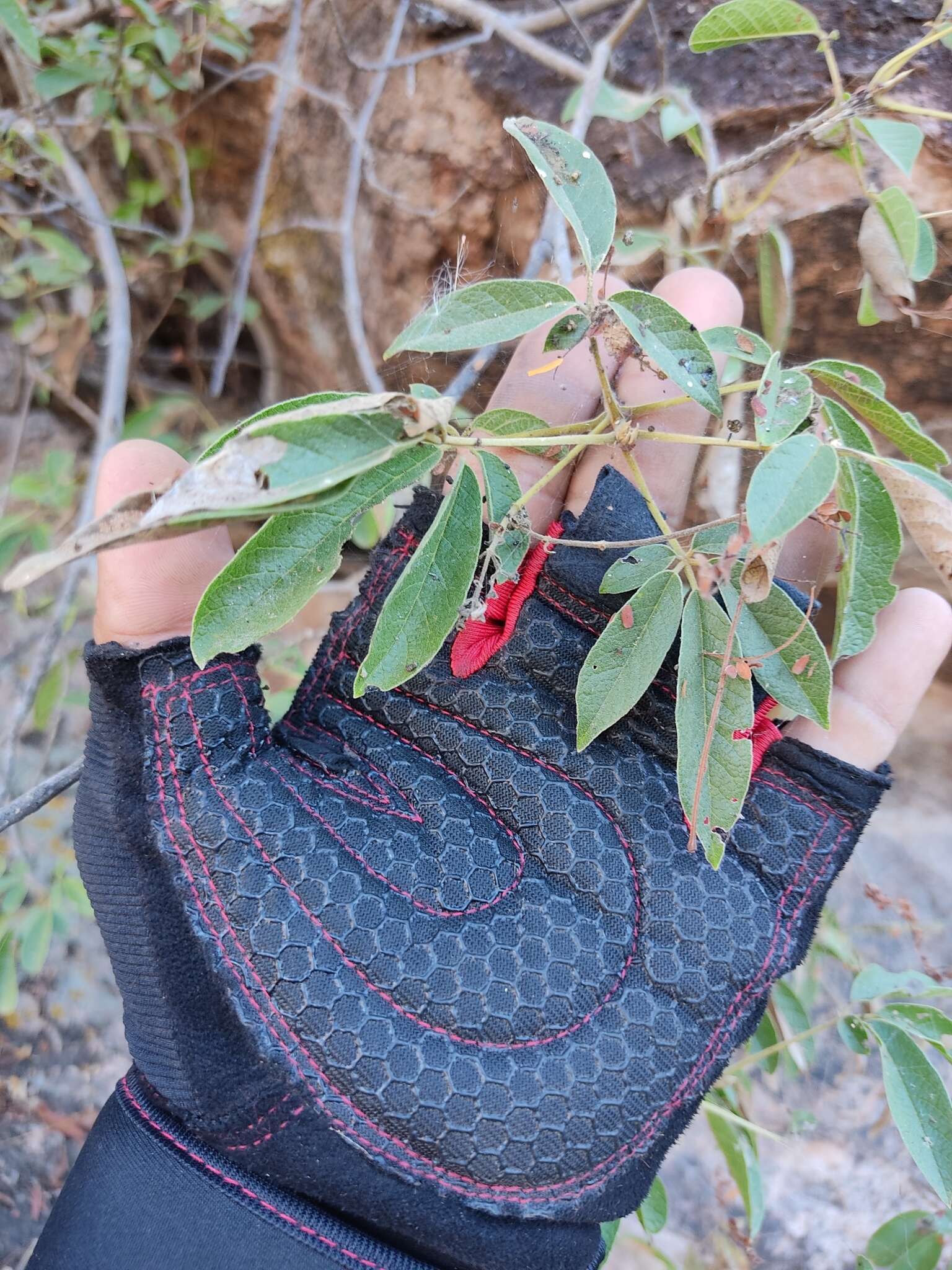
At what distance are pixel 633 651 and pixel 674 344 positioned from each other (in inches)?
7.8

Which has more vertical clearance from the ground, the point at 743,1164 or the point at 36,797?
the point at 36,797

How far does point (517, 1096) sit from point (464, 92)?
49.2 inches

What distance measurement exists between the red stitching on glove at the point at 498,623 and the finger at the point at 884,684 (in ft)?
0.96

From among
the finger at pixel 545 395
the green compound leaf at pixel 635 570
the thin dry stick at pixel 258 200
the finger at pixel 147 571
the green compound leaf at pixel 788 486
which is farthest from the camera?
the thin dry stick at pixel 258 200

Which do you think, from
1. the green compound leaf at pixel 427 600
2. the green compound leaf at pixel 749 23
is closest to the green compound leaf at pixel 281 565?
the green compound leaf at pixel 427 600

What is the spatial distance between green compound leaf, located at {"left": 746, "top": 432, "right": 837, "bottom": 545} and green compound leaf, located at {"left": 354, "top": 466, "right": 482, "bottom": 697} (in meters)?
0.19

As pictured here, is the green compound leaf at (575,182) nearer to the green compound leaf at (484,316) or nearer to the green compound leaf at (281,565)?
the green compound leaf at (484,316)

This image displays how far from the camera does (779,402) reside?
0.53 meters

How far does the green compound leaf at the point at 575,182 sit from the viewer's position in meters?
0.55

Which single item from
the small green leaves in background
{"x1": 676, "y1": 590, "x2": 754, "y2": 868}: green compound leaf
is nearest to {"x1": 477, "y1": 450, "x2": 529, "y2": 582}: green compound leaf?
{"x1": 676, "y1": 590, "x2": 754, "y2": 868}: green compound leaf

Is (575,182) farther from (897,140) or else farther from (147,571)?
(147,571)

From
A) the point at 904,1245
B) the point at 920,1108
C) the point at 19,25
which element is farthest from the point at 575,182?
the point at 904,1245

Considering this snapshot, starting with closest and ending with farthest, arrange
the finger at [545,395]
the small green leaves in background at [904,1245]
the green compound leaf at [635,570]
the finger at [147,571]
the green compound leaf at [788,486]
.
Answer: the green compound leaf at [788,486] < the green compound leaf at [635,570] < the finger at [147,571] < the finger at [545,395] < the small green leaves in background at [904,1245]

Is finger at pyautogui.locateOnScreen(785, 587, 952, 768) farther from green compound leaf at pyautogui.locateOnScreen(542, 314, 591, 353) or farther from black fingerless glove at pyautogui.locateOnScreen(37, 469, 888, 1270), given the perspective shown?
green compound leaf at pyautogui.locateOnScreen(542, 314, 591, 353)
